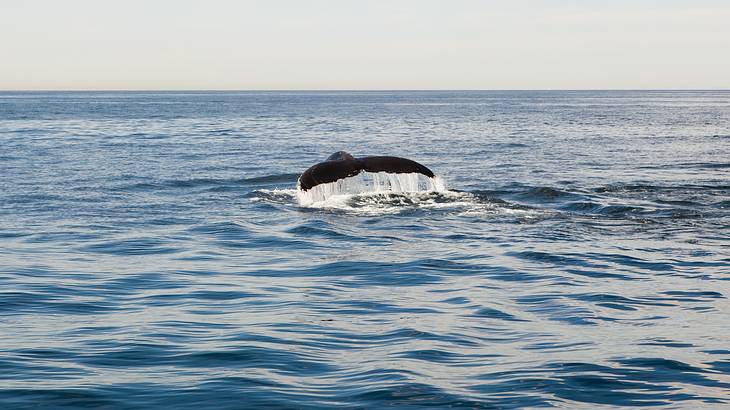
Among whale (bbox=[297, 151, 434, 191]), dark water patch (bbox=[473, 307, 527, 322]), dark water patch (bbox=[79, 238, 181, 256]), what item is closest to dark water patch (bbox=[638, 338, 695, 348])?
dark water patch (bbox=[473, 307, 527, 322])

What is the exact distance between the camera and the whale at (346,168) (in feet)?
64.5

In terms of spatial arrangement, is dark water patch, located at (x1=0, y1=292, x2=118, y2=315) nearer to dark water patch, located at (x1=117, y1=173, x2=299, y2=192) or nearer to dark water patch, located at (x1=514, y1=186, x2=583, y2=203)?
dark water patch, located at (x1=117, y1=173, x2=299, y2=192)

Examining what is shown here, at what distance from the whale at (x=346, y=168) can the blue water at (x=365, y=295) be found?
88 centimetres

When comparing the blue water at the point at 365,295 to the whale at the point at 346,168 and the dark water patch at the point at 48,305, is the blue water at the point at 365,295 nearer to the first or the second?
the dark water patch at the point at 48,305

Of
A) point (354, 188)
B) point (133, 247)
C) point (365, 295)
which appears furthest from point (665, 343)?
point (354, 188)

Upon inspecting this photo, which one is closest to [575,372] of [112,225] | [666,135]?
[112,225]

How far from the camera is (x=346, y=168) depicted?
19.6 metres

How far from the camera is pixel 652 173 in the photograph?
101 ft

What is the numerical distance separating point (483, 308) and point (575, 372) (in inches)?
117

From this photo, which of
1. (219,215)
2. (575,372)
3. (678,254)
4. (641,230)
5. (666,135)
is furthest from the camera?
(666,135)

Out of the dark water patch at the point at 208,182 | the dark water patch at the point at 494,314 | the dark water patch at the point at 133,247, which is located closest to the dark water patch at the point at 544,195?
the dark water patch at the point at 208,182

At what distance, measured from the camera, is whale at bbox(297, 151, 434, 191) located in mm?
19672

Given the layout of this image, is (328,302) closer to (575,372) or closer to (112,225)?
(575,372)

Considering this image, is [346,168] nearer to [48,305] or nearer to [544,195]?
[544,195]
